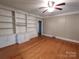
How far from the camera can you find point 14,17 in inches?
176

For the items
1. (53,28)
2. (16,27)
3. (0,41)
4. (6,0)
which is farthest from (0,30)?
(53,28)

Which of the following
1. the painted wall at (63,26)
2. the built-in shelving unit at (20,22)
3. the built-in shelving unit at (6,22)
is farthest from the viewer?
the painted wall at (63,26)

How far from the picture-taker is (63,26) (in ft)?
20.2

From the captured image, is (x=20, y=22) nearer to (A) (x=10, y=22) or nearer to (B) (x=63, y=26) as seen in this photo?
(A) (x=10, y=22)

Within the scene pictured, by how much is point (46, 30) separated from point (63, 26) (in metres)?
2.51

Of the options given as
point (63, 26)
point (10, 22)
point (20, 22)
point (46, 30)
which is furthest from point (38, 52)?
point (46, 30)

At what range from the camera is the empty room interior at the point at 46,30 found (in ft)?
9.98

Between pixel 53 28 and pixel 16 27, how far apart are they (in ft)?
14.0

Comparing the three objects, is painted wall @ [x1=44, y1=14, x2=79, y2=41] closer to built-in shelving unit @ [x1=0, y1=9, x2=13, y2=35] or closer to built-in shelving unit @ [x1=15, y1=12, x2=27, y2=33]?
built-in shelving unit @ [x1=15, y1=12, x2=27, y2=33]

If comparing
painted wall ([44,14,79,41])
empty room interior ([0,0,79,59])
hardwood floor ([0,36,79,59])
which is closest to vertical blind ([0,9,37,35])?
empty room interior ([0,0,79,59])

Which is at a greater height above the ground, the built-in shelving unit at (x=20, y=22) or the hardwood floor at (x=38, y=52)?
the built-in shelving unit at (x=20, y=22)

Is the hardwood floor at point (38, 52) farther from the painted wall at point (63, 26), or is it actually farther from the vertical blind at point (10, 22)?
the painted wall at point (63, 26)

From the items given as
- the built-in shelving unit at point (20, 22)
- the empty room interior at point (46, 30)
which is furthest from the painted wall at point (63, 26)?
the built-in shelving unit at point (20, 22)

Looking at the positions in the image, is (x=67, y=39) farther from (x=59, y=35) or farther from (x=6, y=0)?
(x=6, y=0)
